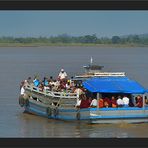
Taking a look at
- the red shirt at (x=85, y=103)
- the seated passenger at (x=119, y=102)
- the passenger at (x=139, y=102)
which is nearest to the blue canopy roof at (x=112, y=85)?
the passenger at (x=139, y=102)

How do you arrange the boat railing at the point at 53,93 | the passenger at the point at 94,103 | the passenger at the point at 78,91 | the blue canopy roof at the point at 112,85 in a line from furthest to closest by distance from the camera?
the boat railing at the point at 53,93 < the passenger at the point at 78,91 < the blue canopy roof at the point at 112,85 < the passenger at the point at 94,103

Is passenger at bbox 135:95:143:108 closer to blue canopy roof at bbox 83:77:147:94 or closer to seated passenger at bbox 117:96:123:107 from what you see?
blue canopy roof at bbox 83:77:147:94

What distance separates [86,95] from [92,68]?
623cm

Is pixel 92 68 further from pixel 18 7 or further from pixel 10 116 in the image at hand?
pixel 18 7

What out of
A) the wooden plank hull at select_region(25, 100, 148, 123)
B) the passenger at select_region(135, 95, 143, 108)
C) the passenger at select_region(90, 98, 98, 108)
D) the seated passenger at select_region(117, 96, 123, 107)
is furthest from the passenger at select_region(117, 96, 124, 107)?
the passenger at select_region(90, 98, 98, 108)

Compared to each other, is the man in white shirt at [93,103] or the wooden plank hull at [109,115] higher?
the man in white shirt at [93,103]

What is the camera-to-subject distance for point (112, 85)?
18.7 meters

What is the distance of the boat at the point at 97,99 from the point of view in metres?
17.7

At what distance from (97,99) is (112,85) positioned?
1348 mm

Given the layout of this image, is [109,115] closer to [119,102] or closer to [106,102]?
[106,102]

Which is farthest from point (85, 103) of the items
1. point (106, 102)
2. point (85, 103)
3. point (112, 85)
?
point (112, 85)

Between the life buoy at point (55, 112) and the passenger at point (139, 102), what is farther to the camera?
the life buoy at point (55, 112)

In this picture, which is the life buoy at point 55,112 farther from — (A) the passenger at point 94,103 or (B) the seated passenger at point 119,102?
(B) the seated passenger at point 119,102

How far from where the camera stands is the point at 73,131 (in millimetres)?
17531
